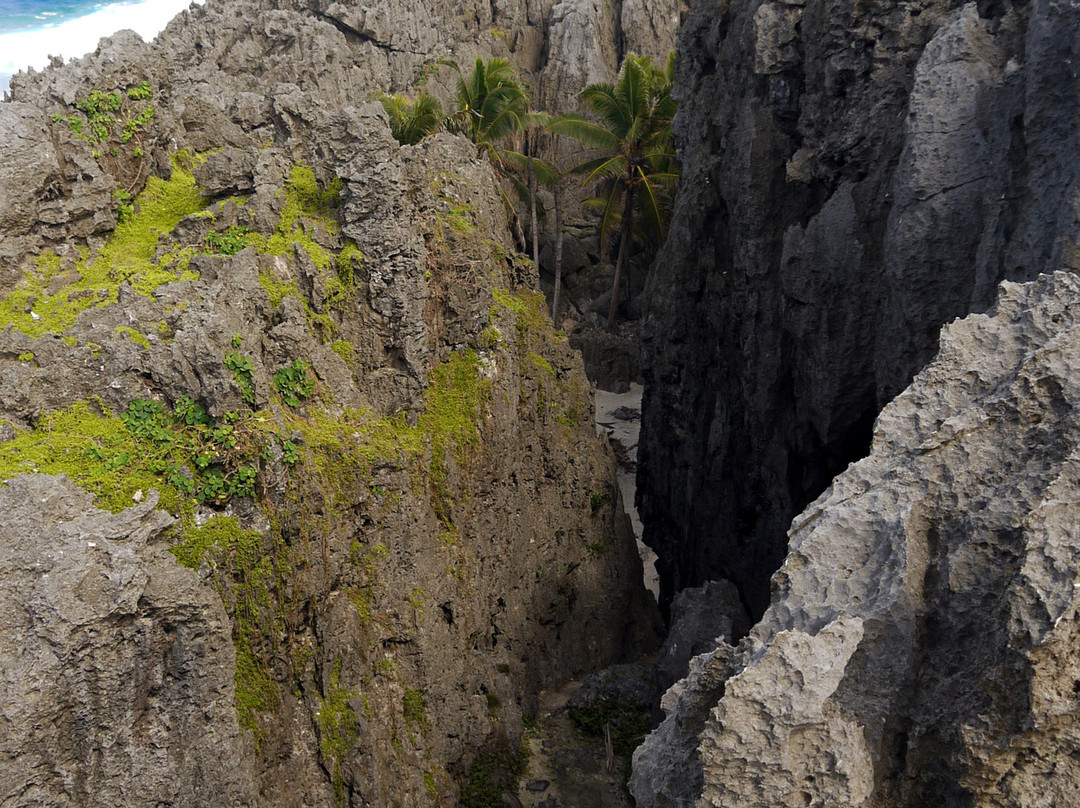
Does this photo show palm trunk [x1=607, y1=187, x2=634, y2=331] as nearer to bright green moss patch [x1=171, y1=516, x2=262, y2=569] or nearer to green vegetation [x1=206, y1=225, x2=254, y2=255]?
green vegetation [x1=206, y1=225, x2=254, y2=255]

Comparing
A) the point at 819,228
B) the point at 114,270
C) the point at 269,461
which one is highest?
the point at 819,228

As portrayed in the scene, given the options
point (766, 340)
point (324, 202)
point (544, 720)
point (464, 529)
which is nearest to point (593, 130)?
point (766, 340)

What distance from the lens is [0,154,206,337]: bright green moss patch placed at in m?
12.0

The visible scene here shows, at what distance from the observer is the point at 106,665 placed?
9.60m

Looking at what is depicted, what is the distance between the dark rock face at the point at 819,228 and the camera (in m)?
11.2

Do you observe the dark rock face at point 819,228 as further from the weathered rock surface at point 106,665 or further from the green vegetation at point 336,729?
the weathered rock surface at point 106,665

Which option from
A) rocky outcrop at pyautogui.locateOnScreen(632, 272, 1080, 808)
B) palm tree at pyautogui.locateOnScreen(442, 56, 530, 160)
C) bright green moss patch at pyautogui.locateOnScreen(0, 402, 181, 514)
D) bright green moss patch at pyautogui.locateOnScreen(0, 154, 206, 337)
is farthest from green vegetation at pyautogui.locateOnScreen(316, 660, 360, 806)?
palm tree at pyautogui.locateOnScreen(442, 56, 530, 160)

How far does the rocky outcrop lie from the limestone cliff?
691 centimetres

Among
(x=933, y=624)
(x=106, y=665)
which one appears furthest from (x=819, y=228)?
(x=106, y=665)

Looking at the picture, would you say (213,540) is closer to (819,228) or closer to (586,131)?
(819,228)

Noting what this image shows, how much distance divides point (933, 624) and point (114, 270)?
12.4m

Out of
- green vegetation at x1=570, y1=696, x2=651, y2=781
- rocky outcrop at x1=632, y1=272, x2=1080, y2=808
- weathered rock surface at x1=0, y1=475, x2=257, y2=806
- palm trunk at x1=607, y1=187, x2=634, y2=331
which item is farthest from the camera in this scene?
palm trunk at x1=607, y1=187, x2=634, y2=331

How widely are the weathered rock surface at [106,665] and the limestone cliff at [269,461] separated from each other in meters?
0.03

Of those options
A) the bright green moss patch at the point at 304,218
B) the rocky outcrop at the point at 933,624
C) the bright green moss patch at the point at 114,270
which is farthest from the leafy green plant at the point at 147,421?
Answer: the rocky outcrop at the point at 933,624
